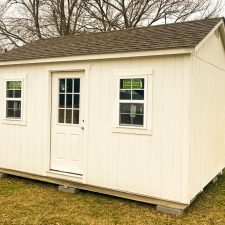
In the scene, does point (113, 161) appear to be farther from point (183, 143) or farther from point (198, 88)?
point (198, 88)

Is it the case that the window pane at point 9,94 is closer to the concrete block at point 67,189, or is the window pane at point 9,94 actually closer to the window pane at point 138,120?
the concrete block at point 67,189

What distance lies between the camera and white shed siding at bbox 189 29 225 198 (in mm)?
5461

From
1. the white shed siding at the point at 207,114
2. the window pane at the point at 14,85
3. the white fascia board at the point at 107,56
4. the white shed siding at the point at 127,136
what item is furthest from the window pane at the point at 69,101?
the white shed siding at the point at 207,114

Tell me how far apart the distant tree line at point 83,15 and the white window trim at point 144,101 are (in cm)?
1483

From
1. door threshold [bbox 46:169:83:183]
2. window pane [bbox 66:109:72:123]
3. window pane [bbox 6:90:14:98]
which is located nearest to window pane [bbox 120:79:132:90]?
window pane [bbox 66:109:72:123]

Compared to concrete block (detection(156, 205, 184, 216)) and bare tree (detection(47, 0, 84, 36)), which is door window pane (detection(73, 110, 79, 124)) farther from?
bare tree (detection(47, 0, 84, 36))

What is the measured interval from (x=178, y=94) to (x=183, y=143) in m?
0.83

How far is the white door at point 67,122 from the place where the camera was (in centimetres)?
646

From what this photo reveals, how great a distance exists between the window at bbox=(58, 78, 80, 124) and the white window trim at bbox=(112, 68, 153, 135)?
99 centimetres

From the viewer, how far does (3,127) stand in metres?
7.61

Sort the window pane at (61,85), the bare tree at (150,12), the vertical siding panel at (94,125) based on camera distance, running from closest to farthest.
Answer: the vertical siding panel at (94,125) < the window pane at (61,85) < the bare tree at (150,12)

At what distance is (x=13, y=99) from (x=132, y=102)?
319 centimetres

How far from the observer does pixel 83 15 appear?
68.2 ft

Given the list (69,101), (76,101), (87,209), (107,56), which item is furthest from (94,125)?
(87,209)
